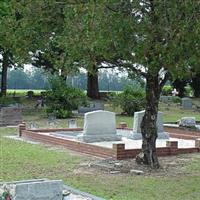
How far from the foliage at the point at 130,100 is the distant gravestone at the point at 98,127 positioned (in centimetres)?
1271

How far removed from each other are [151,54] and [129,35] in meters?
0.72

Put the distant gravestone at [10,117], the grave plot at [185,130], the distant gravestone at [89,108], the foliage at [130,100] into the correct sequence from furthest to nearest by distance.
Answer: the distant gravestone at [89,108] → the foliage at [130,100] → the distant gravestone at [10,117] → the grave plot at [185,130]

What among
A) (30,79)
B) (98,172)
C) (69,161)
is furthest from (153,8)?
(30,79)

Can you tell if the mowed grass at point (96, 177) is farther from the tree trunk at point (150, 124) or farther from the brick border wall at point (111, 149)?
the tree trunk at point (150, 124)

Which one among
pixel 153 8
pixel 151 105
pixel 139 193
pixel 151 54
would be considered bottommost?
pixel 139 193

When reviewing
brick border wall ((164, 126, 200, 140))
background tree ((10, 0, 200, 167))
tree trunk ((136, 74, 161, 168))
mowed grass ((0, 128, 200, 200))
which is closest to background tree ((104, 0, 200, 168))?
background tree ((10, 0, 200, 167))

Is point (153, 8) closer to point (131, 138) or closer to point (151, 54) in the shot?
point (151, 54)

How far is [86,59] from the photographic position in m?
12.7

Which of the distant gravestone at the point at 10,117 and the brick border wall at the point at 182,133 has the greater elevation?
the distant gravestone at the point at 10,117

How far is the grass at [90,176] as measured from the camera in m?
10.4

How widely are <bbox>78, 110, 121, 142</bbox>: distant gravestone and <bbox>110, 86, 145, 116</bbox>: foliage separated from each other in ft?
41.7

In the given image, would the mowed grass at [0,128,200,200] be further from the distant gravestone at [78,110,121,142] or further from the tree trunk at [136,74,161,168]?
the distant gravestone at [78,110,121,142]

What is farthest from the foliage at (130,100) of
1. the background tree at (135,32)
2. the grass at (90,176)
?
the background tree at (135,32)

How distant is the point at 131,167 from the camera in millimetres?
13633
